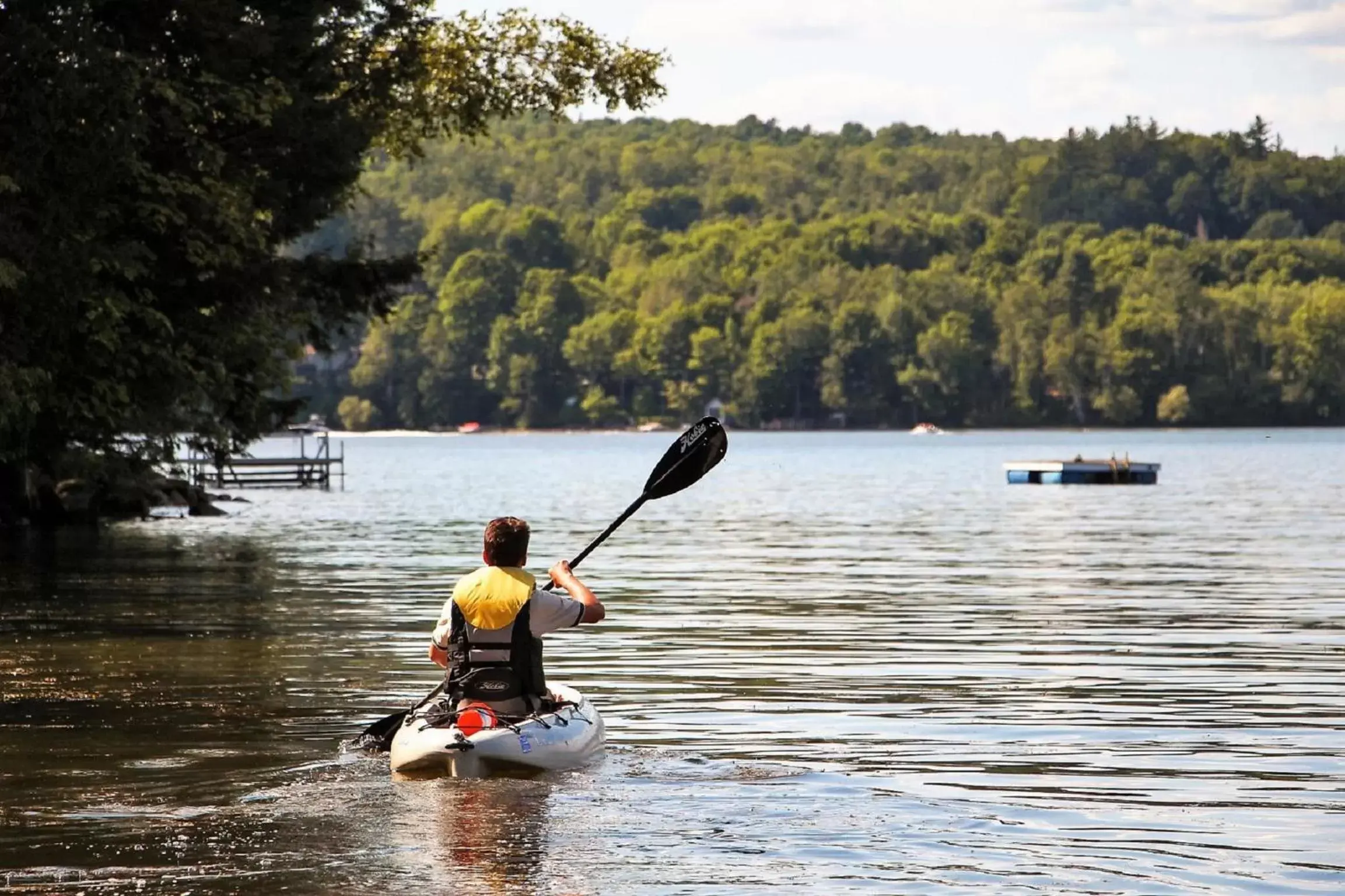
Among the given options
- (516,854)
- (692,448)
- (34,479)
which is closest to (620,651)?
(692,448)

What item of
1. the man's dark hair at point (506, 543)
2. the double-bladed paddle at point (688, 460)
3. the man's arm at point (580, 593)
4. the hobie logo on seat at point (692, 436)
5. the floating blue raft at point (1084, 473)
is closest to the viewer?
the man's dark hair at point (506, 543)

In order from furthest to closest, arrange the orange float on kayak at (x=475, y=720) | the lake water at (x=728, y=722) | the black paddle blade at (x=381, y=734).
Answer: the black paddle blade at (x=381, y=734) → the orange float on kayak at (x=475, y=720) → the lake water at (x=728, y=722)

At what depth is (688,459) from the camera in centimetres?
1872

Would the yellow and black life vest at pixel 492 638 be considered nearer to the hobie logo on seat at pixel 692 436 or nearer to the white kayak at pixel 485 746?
the white kayak at pixel 485 746

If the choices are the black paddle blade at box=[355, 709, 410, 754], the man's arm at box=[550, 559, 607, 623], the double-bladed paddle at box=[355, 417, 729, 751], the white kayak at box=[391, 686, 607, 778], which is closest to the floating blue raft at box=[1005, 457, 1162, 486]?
the double-bladed paddle at box=[355, 417, 729, 751]

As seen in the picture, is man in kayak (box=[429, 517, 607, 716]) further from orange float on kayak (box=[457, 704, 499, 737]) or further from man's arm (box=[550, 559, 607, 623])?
orange float on kayak (box=[457, 704, 499, 737])

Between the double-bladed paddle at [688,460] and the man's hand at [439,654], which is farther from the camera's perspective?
the double-bladed paddle at [688,460]

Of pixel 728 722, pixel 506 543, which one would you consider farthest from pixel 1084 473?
pixel 506 543

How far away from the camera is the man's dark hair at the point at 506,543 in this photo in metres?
14.7

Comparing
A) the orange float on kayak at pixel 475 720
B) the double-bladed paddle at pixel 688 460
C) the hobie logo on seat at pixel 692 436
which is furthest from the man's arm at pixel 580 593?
the hobie logo on seat at pixel 692 436

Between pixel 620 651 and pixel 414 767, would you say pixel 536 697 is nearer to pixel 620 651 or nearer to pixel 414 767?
pixel 414 767

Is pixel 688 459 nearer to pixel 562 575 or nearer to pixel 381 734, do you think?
pixel 562 575

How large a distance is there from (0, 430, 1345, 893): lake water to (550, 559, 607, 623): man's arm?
38.3 inches

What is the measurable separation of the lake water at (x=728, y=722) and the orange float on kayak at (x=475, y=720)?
363mm
